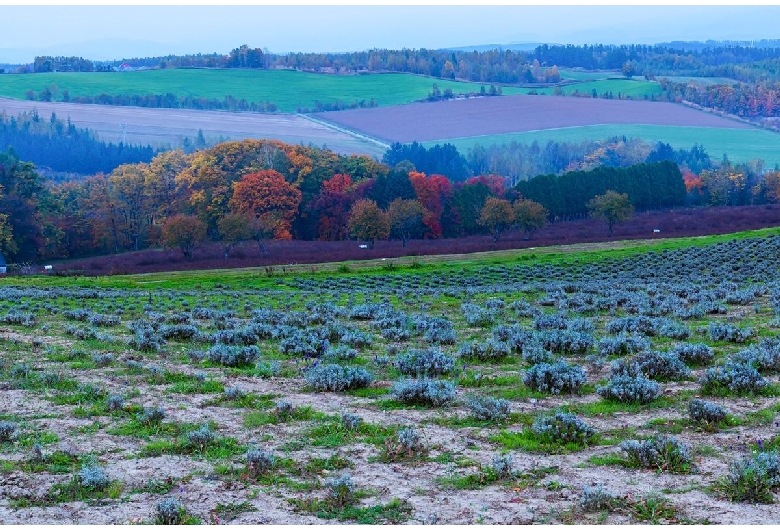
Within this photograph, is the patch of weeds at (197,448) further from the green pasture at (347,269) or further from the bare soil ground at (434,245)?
the bare soil ground at (434,245)

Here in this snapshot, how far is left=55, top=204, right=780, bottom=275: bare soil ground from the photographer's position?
80750 mm

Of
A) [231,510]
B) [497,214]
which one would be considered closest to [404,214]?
[497,214]

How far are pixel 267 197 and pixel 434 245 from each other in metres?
29.5

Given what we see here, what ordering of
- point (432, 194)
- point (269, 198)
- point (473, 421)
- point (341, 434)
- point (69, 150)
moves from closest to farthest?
point (341, 434) → point (473, 421) → point (269, 198) → point (432, 194) → point (69, 150)

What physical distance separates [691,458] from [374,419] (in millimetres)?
4829

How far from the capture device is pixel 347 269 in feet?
202

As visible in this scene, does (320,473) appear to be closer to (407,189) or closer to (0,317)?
(0,317)

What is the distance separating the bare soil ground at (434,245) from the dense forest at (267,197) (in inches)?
147

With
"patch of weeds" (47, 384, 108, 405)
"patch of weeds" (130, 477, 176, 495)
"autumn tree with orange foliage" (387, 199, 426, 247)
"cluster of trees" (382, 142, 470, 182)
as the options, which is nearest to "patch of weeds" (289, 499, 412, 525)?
"patch of weeds" (130, 477, 176, 495)

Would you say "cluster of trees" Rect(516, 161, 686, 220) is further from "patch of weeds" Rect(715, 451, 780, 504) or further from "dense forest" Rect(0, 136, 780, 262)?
"patch of weeds" Rect(715, 451, 780, 504)

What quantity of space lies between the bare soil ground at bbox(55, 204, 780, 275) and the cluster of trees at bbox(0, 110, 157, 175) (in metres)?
93.9

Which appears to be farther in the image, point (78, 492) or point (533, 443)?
point (533, 443)

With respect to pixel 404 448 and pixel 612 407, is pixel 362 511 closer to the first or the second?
pixel 404 448

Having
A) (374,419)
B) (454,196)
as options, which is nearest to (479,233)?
(454,196)
